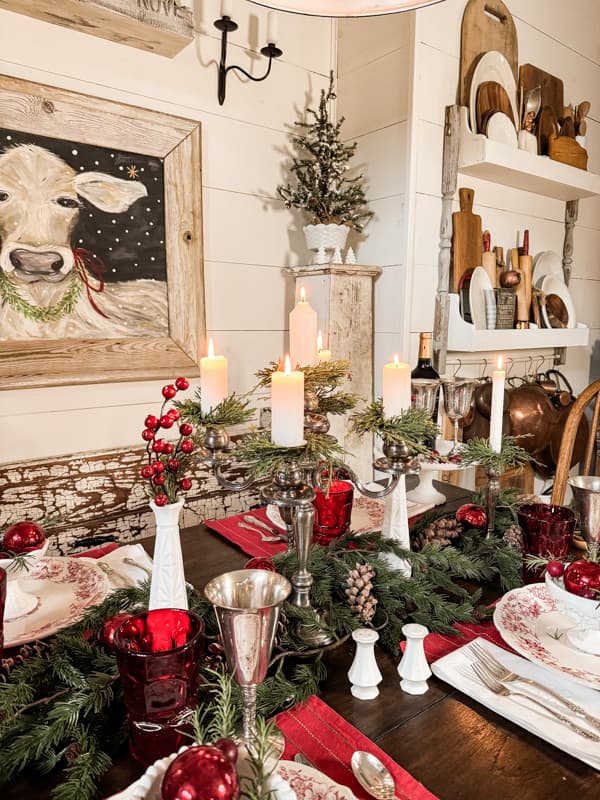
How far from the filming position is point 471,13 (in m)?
1.99

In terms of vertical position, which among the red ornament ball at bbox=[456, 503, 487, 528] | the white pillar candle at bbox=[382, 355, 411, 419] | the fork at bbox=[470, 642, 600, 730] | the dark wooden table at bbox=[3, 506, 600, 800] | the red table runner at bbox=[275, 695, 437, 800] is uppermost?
the white pillar candle at bbox=[382, 355, 411, 419]

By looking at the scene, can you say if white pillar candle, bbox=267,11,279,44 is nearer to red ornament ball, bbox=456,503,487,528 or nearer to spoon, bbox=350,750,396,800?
red ornament ball, bbox=456,503,487,528

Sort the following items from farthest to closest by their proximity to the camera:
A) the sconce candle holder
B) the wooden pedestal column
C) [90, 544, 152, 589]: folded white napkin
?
1. the wooden pedestal column
2. the sconce candle holder
3. [90, 544, 152, 589]: folded white napkin

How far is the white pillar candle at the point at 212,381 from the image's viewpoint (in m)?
0.81

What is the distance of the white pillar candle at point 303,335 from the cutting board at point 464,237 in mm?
1317

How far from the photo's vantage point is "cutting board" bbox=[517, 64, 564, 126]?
2252mm

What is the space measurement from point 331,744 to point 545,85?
2.62 m

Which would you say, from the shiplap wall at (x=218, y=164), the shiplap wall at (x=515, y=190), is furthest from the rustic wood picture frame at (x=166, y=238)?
the shiplap wall at (x=515, y=190)

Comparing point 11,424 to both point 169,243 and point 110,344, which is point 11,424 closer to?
point 110,344

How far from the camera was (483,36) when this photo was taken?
6.75ft

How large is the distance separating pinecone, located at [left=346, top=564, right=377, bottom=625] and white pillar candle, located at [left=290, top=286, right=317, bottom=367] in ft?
1.08

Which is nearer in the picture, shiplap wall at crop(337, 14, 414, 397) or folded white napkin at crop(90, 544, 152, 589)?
folded white napkin at crop(90, 544, 152, 589)

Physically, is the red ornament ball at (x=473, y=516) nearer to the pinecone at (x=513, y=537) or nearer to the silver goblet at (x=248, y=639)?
the pinecone at (x=513, y=537)

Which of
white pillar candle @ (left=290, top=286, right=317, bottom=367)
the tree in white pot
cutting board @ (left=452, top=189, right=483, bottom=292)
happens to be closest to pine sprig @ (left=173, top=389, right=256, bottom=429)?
white pillar candle @ (left=290, top=286, right=317, bottom=367)
